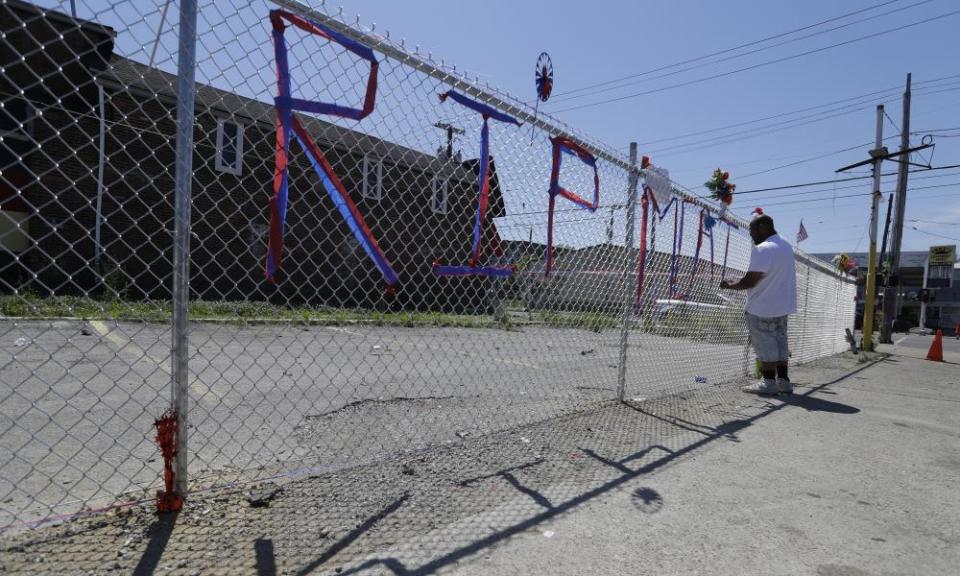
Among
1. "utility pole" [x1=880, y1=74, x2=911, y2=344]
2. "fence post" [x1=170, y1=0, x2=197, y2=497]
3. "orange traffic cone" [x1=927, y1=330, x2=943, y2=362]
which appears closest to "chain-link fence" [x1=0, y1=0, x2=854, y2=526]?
"fence post" [x1=170, y1=0, x2=197, y2=497]

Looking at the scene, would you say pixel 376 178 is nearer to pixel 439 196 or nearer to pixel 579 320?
pixel 439 196

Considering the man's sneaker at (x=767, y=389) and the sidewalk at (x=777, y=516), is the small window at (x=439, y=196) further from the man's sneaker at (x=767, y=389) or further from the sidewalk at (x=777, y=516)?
the man's sneaker at (x=767, y=389)

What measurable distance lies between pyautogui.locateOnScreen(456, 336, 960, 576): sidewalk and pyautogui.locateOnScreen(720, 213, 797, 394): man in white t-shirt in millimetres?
1476

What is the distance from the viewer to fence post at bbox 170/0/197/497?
7.20ft

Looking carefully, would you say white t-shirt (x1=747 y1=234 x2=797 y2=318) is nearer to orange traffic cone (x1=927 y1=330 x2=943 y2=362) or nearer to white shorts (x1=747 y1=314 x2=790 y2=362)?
white shorts (x1=747 y1=314 x2=790 y2=362)

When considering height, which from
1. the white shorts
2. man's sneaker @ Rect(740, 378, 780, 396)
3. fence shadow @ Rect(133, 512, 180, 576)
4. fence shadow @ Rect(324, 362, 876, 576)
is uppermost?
the white shorts

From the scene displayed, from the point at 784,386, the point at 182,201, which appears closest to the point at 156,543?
the point at 182,201

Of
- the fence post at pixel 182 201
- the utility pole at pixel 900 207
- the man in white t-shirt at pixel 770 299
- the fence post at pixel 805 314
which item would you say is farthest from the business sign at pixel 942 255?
the fence post at pixel 182 201

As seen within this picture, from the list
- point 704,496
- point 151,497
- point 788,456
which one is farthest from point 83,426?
point 788,456

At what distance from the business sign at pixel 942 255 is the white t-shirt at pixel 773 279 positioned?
182 feet

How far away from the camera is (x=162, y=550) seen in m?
2.04

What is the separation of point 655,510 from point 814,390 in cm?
463

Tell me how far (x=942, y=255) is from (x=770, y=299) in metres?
56.5

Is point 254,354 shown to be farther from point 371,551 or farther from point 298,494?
point 371,551
